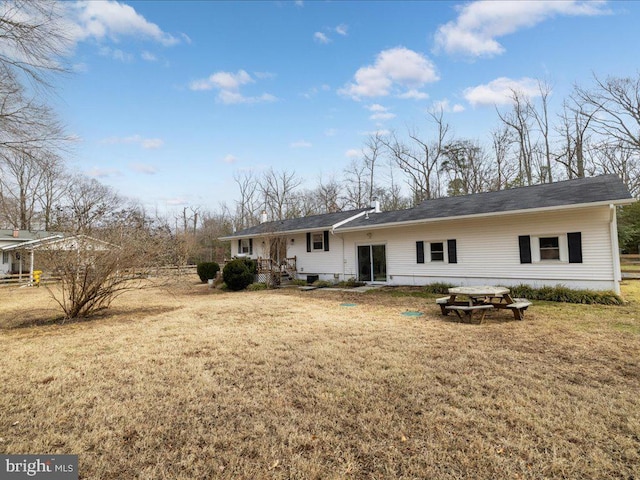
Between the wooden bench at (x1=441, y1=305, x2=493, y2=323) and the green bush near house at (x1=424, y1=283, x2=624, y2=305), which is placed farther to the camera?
the green bush near house at (x1=424, y1=283, x2=624, y2=305)

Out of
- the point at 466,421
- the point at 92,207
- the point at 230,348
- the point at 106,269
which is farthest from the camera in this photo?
the point at 92,207

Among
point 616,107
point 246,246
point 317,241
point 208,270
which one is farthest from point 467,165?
point 208,270

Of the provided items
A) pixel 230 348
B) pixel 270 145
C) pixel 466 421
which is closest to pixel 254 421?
pixel 466 421

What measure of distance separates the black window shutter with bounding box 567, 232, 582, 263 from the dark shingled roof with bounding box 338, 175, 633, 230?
44.8 inches

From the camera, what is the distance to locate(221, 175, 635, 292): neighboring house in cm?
943

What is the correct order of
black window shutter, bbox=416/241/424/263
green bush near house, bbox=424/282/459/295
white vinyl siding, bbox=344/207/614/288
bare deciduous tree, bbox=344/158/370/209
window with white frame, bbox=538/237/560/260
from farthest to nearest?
bare deciduous tree, bbox=344/158/370/209 → black window shutter, bbox=416/241/424/263 → green bush near house, bbox=424/282/459/295 → window with white frame, bbox=538/237/560/260 → white vinyl siding, bbox=344/207/614/288

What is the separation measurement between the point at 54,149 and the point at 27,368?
7.02 m

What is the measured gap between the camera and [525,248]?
10.6 meters

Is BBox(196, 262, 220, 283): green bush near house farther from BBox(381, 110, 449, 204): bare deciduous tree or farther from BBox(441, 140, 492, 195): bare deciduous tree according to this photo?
BBox(441, 140, 492, 195): bare deciduous tree

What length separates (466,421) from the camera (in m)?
2.97

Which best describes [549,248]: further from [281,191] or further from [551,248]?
[281,191]

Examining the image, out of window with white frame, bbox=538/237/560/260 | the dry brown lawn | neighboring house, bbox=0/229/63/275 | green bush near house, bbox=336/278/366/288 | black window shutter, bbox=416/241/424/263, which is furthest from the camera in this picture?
neighboring house, bbox=0/229/63/275

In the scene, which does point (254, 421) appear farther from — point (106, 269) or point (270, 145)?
point (270, 145)

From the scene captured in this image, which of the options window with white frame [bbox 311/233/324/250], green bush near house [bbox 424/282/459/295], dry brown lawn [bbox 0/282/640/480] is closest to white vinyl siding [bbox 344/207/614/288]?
green bush near house [bbox 424/282/459/295]
